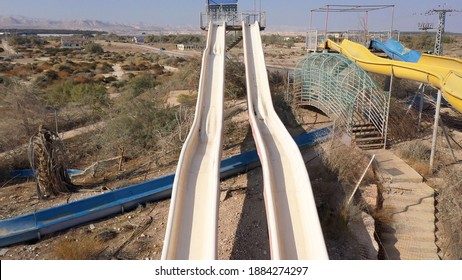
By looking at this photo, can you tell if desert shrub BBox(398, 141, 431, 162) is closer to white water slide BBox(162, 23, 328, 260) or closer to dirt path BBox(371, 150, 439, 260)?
dirt path BBox(371, 150, 439, 260)

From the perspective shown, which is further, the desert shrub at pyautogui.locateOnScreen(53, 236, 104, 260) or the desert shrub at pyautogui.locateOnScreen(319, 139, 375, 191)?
the desert shrub at pyautogui.locateOnScreen(319, 139, 375, 191)

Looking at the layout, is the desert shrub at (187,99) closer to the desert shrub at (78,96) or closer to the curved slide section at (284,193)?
the desert shrub at (78,96)

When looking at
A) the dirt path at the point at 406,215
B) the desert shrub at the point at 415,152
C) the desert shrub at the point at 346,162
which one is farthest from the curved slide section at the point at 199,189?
the desert shrub at the point at 415,152

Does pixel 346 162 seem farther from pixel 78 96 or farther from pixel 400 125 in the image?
pixel 78 96

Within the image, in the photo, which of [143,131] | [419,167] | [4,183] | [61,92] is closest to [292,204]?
[419,167]

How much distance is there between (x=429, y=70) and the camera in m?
11.0

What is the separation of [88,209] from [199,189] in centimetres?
268

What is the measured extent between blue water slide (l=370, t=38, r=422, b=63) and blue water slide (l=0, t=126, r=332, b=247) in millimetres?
11276

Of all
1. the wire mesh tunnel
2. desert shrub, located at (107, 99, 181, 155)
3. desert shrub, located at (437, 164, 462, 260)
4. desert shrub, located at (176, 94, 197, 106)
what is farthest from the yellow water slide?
desert shrub, located at (107, 99, 181, 155)

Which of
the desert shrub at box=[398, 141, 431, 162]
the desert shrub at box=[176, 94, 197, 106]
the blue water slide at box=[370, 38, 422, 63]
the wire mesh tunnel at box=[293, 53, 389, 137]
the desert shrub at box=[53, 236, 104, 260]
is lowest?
the desert shrub at box=[53, 236, 104, 260]

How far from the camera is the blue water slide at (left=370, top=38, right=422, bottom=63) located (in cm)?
1722

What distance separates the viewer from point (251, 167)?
10.3 m

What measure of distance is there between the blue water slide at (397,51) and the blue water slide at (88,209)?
37.0ft

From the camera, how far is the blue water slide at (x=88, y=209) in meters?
7.39
